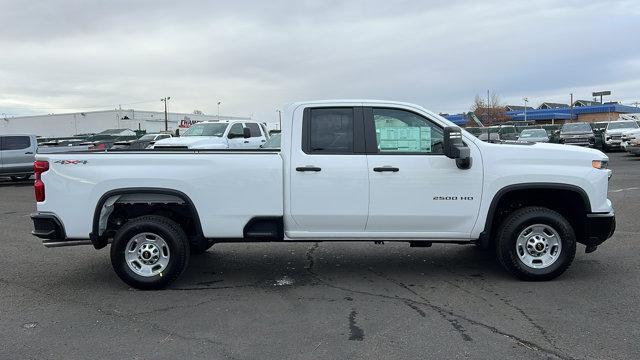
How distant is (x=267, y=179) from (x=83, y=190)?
195 cm

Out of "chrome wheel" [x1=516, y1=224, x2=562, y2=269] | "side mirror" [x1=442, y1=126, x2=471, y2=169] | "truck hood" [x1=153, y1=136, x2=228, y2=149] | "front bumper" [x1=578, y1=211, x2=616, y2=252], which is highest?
"truck hood" [x1=153, y1=136, x2=228, y2=149]

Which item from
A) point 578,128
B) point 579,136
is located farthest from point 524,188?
point 578,128

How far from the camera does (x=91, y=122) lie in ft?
324

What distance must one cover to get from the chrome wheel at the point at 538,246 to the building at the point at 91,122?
87.9 m

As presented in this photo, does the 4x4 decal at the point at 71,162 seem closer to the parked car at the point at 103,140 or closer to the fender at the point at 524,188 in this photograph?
the parked car at the point at 103,140

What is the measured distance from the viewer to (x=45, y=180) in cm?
579

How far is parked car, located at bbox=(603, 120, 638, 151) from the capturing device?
26716 mm

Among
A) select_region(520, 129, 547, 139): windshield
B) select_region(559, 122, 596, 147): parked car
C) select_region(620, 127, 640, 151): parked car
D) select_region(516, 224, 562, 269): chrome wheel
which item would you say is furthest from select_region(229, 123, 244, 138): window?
select_region(559, 122, 596, 147): parked car

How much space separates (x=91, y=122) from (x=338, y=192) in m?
102

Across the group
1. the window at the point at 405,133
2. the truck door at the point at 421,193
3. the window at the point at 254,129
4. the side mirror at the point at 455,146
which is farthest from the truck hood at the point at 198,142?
the side mirror at the point at 455,146

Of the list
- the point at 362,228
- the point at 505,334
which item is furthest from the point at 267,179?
the point at 505,334

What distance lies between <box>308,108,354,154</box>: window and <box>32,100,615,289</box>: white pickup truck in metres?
0.01

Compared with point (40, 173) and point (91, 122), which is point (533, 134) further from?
point (91, 122)

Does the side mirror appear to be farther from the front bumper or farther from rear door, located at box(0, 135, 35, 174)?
rear door, located at box(0, 135, 35, 174)
